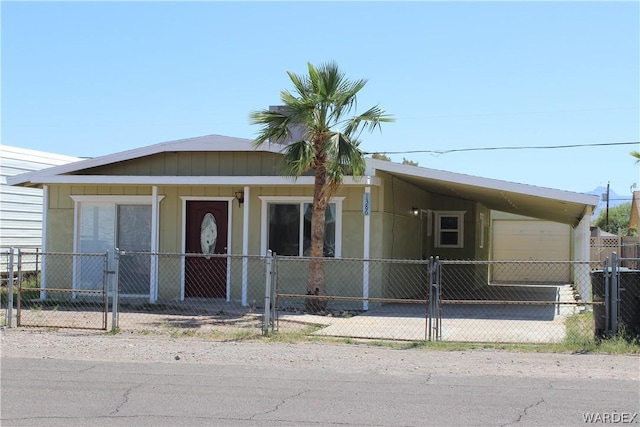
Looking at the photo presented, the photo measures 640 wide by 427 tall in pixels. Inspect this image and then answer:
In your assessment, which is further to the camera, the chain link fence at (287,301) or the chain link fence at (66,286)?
the chain link fence at (66,286)

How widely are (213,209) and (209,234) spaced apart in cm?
Result: 57

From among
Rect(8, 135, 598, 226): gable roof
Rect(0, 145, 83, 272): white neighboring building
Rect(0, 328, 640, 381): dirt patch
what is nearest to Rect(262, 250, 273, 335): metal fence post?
Rect(0, 328, 640, 381): dirt patch

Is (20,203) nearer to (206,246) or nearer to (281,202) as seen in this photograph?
(206,246)

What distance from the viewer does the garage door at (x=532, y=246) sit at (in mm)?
29859

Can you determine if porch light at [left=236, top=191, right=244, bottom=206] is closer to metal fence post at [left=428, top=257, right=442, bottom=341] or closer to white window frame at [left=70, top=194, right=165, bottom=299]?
white window frame at [left=70, top=194, right=165, bottom=299]

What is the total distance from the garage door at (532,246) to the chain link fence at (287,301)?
11.5m

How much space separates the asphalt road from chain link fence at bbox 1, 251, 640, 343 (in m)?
2.25

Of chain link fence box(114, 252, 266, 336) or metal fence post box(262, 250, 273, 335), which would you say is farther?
chain link fence box(114, 252, 266, 336)

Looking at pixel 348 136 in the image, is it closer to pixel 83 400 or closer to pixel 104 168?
pixel 104 168

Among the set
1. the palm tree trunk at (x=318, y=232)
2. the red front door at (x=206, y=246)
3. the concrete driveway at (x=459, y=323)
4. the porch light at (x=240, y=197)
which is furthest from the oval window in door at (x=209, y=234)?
the concrete driveway at (x=459, y=323)

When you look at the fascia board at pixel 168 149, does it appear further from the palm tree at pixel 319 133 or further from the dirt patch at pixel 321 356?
the dirt patch at pixel 321 356

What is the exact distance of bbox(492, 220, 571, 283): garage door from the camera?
29.9 metres

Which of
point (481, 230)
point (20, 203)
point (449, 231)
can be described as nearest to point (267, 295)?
point (20, 203)

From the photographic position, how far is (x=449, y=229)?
74.2ft
